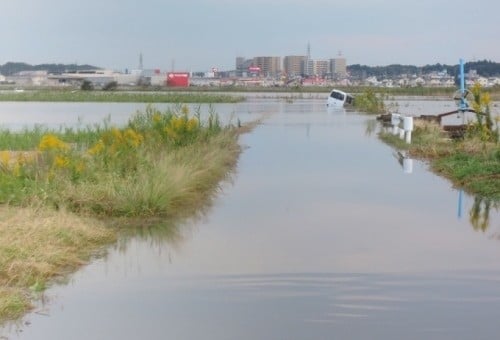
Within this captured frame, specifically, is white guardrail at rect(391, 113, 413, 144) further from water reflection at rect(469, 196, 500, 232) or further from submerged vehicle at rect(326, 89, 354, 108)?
submerged vehicle at rect(326, 89, 354, 108)

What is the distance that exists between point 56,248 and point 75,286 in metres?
1.15

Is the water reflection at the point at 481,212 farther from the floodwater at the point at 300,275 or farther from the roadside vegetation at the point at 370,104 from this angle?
the roadside vegetation at the point at 370,104

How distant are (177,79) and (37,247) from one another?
128m

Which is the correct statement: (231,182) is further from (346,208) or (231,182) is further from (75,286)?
(75,286)

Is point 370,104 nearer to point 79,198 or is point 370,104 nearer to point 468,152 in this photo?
point 468,152

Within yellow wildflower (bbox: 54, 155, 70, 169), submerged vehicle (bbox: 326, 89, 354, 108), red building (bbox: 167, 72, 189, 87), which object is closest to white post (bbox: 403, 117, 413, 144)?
yellow wildflower (bbox: 54, 155, 70, 169)

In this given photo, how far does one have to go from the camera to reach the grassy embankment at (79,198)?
865 cm

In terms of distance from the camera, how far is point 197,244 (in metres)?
10.6

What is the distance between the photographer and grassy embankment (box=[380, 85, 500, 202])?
53.4 ft

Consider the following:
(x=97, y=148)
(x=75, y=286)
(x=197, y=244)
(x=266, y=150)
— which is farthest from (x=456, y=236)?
(x=266, y=150)

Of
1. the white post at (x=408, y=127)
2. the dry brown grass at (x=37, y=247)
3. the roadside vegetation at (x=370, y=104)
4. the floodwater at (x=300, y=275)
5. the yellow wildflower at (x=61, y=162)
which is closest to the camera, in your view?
the floodwater at (x=300, y=275)

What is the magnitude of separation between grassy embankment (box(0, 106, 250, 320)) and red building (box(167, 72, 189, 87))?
386 ft

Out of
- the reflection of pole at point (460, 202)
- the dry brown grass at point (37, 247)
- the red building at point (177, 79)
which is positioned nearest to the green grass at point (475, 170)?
the reflection of pole at point (460, 202)

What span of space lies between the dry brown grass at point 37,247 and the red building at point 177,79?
12508 cm
